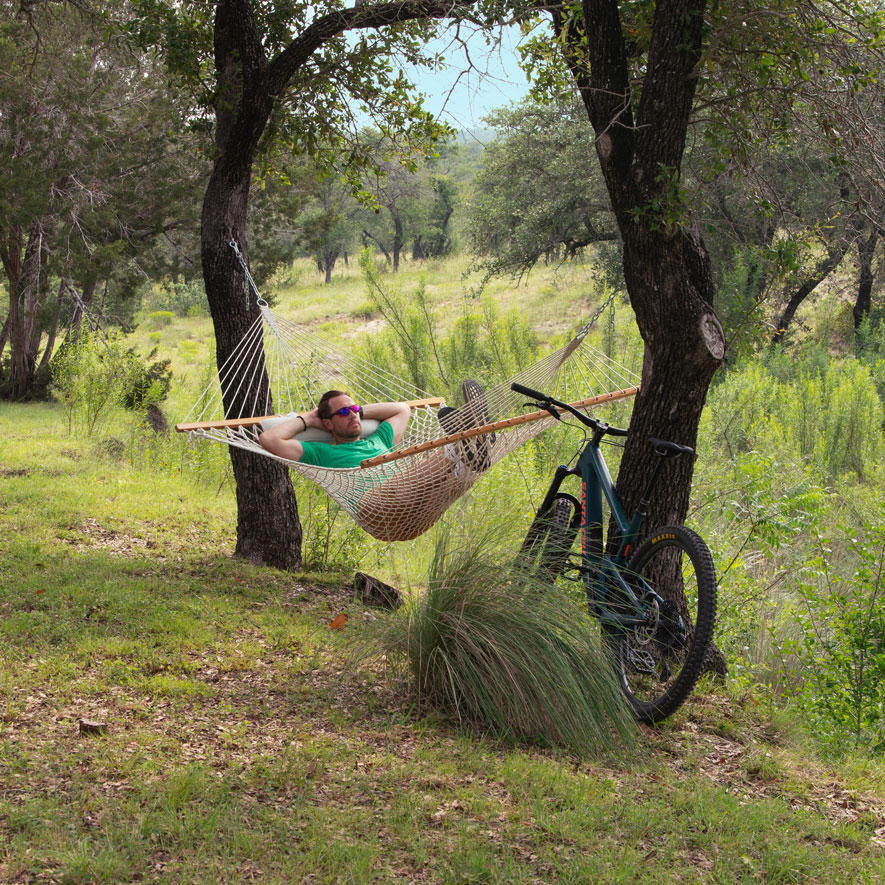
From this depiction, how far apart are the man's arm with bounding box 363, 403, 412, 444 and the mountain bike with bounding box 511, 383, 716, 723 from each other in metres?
1.09

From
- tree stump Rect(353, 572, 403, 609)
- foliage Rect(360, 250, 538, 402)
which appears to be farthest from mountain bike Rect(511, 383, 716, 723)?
foliage Rect(360, 250, 538, 402)

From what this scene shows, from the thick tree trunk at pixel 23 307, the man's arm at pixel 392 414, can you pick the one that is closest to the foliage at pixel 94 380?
the thick tree trunk at pixel 23 307

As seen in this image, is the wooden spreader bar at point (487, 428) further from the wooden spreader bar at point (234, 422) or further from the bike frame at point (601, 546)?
the wooden spreader bar at point (234, 422)

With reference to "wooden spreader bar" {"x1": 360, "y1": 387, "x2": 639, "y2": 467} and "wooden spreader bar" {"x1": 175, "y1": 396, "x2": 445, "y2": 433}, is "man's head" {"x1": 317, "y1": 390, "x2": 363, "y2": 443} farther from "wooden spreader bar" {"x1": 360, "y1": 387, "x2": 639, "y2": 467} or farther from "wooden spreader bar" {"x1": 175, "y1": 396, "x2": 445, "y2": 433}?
"wooden spreader bar" {"x1": 360, "y1": 387, "x2": 639, "y2": 467}

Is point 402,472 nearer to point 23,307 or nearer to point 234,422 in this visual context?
point 234,422

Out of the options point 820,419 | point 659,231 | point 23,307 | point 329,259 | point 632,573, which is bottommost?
point 632,573

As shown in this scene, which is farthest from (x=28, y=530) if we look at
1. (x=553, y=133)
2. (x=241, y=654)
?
(x=553, y=133)

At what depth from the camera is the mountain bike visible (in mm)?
2086

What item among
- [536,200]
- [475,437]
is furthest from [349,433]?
[536,200]

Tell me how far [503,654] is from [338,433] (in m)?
1.55

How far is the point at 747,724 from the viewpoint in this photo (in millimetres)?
2373

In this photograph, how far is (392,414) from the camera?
3.66 meters

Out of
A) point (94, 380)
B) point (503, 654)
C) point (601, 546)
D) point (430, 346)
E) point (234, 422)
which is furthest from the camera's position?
point (430, 346)

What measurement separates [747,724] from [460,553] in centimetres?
88
